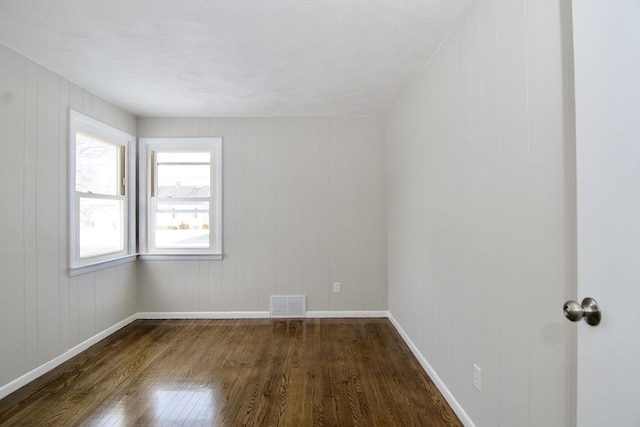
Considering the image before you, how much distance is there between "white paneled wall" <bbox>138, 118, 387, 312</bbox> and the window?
147 millimetres

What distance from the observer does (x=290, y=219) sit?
3.59m

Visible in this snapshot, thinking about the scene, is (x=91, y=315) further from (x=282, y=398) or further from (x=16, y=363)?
(x=282, y=398)

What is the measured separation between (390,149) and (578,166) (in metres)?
2.62

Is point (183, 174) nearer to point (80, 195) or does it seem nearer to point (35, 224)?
point (80, 195)

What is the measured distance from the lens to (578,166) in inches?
34.8

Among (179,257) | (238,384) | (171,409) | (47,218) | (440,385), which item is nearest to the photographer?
(171,409)

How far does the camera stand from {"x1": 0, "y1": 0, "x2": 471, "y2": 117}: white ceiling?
171cm

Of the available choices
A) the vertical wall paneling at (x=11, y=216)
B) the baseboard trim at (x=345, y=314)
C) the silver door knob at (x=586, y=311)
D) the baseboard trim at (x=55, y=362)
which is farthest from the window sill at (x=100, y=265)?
the silver door knob at (x=586, y=311)

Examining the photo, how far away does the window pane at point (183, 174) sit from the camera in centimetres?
363

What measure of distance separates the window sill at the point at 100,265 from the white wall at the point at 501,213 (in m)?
3.04

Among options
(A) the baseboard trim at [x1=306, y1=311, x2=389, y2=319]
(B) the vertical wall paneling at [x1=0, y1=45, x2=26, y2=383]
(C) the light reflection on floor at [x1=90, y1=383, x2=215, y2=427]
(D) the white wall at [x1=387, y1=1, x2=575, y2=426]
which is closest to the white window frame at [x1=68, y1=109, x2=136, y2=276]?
(B) the vertical wall paneling at [x1=0, y1=45, x2=26, y2=383]

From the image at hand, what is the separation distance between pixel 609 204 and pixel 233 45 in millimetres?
2229

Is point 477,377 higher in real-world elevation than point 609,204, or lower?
lower

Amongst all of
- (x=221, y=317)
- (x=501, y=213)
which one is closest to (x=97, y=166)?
(x=221, y=317)
